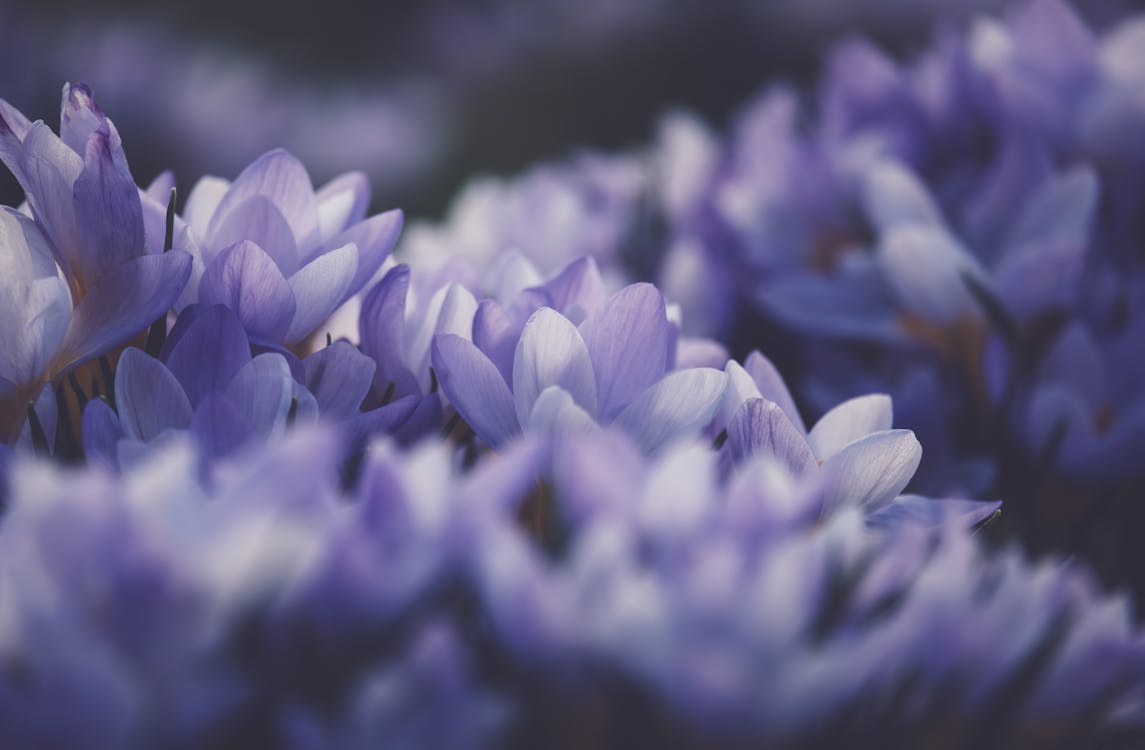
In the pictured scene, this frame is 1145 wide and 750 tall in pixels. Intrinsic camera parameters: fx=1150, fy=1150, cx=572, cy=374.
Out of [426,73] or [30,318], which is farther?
[426,73]

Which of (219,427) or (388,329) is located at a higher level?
(388,329)

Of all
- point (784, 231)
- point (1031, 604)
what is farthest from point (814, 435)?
point (784, 231)

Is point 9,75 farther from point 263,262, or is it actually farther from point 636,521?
point 636,521

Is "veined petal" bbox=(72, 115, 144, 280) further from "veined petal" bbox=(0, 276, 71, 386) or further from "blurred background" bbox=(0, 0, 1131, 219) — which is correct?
"blurred background" bbox=(0, 0, 1131, 219)

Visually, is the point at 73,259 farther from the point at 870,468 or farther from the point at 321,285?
the point at 870,468

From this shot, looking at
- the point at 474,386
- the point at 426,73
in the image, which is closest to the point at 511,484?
the point at 474,386

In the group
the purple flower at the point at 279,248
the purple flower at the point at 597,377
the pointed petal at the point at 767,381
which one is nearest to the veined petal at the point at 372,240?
the purple flower at the point at 279,248
